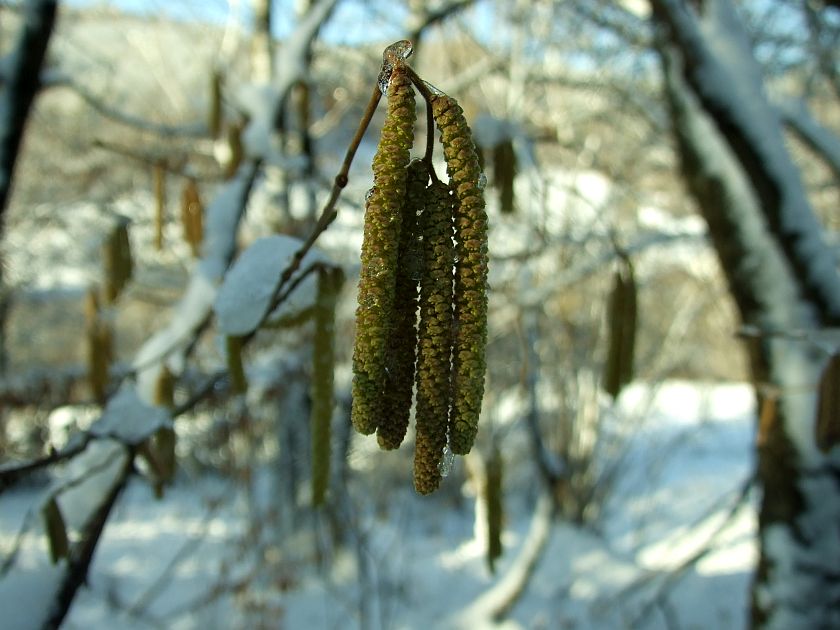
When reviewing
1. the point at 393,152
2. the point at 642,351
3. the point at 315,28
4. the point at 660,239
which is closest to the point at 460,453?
the point at 393,152

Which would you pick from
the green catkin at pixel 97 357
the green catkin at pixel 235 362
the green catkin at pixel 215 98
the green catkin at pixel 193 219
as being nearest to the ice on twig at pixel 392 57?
the green catkin at pixel 235 362

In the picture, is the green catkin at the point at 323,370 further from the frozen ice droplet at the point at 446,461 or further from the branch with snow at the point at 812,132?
the branch with snow at the point at 812,132

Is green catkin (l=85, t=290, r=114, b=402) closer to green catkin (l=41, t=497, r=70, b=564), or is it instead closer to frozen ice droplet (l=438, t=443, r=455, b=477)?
green catkin (l=41, t=497, r=70, b=564)

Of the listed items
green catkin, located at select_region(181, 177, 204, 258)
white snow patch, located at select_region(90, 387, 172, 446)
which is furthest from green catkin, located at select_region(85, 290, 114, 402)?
white snow patch, located at select_region(90, 387, 172, 446)

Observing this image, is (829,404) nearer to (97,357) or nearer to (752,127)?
(752,127)

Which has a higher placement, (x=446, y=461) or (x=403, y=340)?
(x=403, y=340)

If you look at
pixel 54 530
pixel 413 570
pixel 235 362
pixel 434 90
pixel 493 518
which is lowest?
pixel 413 570

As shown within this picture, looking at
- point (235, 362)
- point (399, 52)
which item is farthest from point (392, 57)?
point (235, 362)
